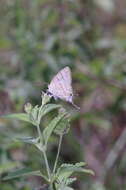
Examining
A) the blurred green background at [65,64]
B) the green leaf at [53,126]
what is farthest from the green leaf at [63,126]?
the blurred green background at [65,64]

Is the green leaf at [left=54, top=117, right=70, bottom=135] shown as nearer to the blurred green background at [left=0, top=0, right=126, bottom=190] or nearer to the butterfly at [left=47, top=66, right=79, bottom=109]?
the butterfly at [left=47, top=66, right=79, bottom=109]

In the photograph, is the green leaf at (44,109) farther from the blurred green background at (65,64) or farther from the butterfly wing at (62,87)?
the blurred green background at (65,64)

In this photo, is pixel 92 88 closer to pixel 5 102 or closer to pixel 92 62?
pixel 92 62

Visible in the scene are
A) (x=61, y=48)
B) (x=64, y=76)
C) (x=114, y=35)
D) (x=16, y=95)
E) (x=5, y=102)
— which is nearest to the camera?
(x=64, y=76)

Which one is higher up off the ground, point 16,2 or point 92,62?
point 16,2

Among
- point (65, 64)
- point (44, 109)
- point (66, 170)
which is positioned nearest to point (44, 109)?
point (44, 109)

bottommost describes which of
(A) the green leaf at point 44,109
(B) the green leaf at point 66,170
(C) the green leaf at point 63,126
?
(B) the green leaf at point 66,170

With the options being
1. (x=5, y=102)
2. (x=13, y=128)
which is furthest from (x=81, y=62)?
(x=13, y=128)

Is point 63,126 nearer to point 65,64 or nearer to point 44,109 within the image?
point 44,109
